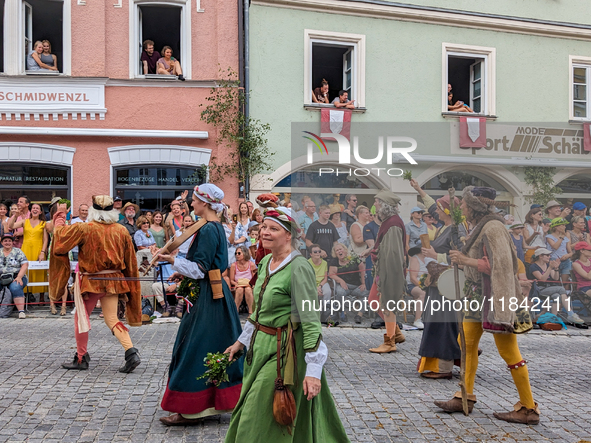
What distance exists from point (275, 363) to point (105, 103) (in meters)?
11.9

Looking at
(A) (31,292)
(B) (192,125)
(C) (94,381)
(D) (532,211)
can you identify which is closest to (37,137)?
(B) (192,125)

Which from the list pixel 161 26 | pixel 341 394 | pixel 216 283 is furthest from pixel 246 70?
pixel 216 283

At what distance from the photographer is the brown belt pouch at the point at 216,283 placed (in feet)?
17.0

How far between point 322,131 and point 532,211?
24.5 feet

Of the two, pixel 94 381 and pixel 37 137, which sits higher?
pixel 37 137

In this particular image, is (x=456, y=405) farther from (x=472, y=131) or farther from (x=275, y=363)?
(x=472, y=131)

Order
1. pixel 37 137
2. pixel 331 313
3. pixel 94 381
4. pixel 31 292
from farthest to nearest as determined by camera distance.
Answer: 1. pixel 37 137
2. pixel 31 292
3. pixel 331 313
4. pixel 94 381

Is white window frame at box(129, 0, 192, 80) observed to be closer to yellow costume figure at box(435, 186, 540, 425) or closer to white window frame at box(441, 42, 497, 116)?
white window frame at box(441, 42, 497, 116)

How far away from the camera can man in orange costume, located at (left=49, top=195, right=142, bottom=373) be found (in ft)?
22.0

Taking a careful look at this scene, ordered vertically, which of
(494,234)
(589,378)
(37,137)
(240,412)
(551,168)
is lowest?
(589,378)

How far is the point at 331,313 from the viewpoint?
33.3 feet

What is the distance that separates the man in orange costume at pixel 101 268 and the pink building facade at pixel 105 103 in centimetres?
756

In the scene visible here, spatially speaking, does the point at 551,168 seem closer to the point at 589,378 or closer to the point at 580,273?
the point at 589,378

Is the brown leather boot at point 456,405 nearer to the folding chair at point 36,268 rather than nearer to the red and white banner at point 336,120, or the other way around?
the folding chair at point 36,268
